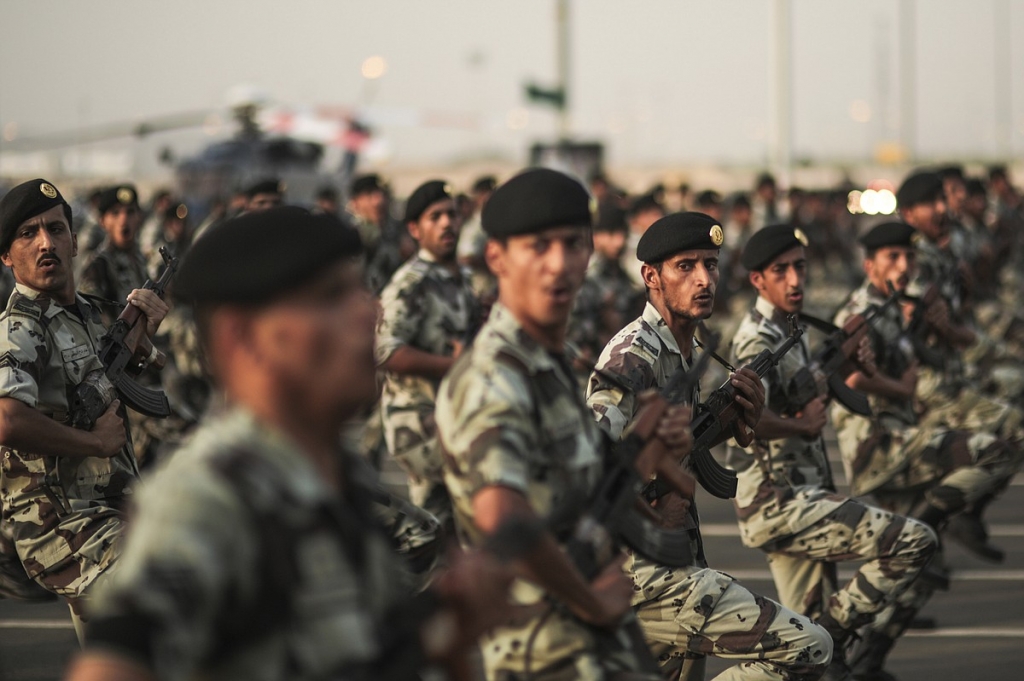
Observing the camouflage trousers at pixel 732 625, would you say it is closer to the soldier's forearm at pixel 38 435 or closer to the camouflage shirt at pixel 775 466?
the camouflage shirt at pixel 775 466

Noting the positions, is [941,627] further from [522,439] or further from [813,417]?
[522,439]

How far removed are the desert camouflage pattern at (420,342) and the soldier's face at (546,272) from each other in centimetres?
406

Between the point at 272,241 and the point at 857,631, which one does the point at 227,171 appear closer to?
the point at 857,631

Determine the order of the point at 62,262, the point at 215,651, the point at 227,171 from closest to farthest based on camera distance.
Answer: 1. the point at 215,651
2. the point at 62,262
3. the point at 227,171

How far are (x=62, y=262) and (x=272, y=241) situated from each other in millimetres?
3655

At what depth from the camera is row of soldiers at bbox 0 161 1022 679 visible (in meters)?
2.20

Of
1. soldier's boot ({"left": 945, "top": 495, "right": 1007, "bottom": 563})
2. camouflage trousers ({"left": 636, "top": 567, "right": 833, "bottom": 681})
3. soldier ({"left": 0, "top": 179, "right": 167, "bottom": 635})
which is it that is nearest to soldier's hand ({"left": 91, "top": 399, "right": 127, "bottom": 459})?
soldier ({"left": 0, "top": 179, "right": 167, "bottom": 635})

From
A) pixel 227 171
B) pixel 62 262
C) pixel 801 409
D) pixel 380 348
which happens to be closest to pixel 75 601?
pixel 62 262

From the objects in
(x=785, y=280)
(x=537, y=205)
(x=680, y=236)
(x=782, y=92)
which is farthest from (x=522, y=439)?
(x=782, y=92)

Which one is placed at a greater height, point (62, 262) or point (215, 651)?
point (62, 262)

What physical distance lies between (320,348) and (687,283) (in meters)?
3.35

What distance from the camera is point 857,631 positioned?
21.2 feet

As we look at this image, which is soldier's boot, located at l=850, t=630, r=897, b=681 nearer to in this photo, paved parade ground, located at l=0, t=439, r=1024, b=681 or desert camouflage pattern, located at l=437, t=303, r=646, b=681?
paved parade ground, located at l=0, t=439, r=1024, b=681

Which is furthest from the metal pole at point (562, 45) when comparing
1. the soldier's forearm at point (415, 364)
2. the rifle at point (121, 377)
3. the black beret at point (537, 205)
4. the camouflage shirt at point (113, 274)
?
the black beret at point (537, 205)
